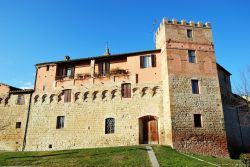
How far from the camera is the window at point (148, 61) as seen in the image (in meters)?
24.2

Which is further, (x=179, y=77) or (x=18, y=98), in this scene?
(x=18, y=98)

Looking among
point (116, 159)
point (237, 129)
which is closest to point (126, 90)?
Answer: point (116, 159)

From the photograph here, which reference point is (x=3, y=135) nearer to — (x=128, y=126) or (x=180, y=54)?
(x=128, y=126)

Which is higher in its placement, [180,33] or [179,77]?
[180,33]

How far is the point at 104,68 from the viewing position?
2605 cm

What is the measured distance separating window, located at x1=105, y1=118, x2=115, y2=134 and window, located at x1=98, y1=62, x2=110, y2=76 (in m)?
5.32

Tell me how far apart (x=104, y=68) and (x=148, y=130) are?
27.6ft

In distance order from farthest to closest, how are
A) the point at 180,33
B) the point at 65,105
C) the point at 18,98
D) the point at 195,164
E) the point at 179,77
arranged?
1. the point at 18,98
2. the point at 65,105
3. the point at 180,33
4. the point at 179,77
5. the point at 195,164

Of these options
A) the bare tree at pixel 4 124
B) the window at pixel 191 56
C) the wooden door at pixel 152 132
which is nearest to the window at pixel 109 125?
the wooden door at pixel 152 132

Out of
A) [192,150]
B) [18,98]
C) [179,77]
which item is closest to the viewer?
[192,150]

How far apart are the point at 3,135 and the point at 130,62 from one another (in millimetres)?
15993

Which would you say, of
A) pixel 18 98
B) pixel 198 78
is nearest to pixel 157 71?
pixel 198 78

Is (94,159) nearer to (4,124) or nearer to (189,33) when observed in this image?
(4,124)

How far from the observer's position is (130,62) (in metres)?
24.8
